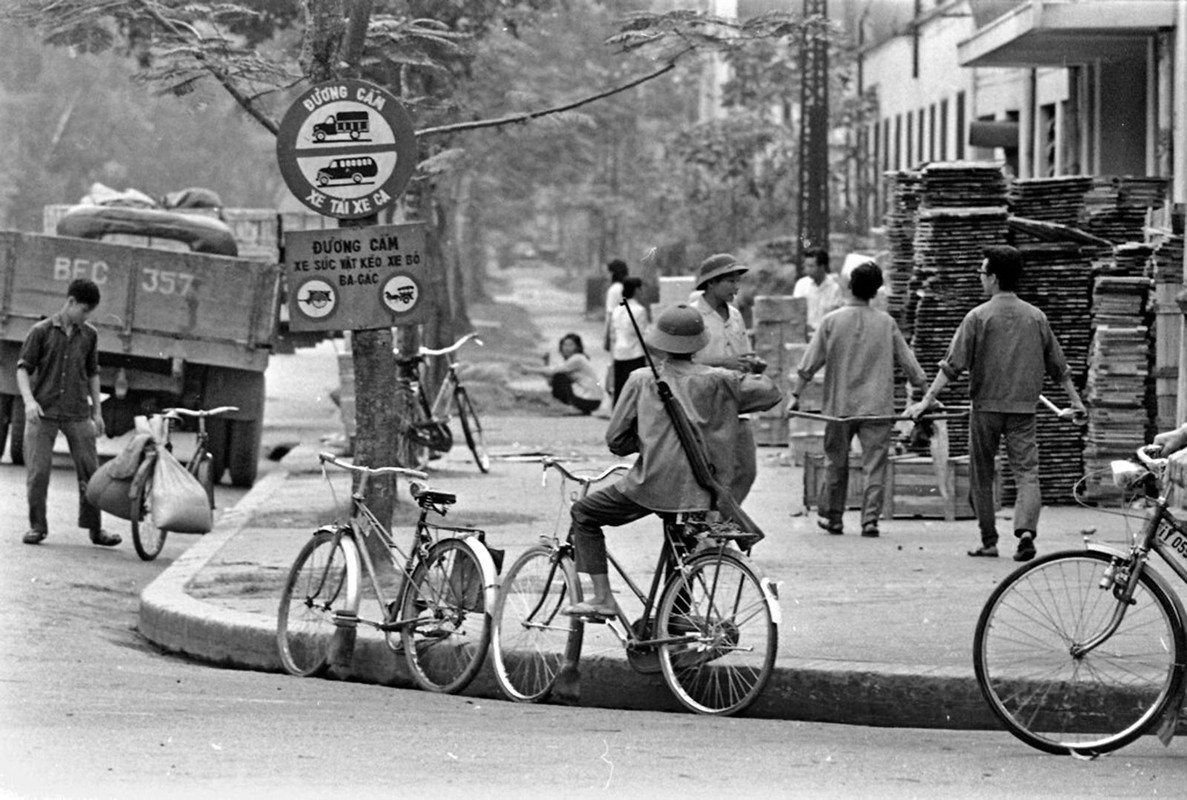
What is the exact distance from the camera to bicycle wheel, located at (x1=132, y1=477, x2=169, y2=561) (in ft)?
45.4

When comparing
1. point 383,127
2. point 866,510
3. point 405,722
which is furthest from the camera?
point 866,510

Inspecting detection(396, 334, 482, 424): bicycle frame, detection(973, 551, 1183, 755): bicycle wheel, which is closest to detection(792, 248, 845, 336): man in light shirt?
detection(396, 334, 482, 424): bicycle frame

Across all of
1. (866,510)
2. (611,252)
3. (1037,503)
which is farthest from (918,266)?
(611,252)

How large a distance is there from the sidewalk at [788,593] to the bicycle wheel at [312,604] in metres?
0.17

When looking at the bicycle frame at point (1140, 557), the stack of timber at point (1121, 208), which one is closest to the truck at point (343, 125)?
the bicycle frame at point (1140, 557)

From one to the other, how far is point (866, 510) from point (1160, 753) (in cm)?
608

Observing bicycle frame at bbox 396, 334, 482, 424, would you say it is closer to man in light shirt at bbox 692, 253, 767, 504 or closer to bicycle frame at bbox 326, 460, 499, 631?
man in light shirt at bbox 692, 253, 767, 504

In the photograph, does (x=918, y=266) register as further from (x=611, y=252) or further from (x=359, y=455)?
(x=611, y=252)

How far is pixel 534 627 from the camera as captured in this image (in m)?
9.05

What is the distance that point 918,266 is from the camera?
52.3 feet

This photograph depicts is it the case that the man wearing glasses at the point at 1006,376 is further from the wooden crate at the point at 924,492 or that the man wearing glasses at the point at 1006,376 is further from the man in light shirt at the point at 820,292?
the man in light shirt at the point at 820,292

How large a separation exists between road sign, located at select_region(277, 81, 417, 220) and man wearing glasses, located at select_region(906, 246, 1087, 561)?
11.1 ft

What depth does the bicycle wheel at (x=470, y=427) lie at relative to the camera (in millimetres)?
19578

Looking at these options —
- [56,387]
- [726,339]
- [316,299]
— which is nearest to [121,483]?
[56,387]
